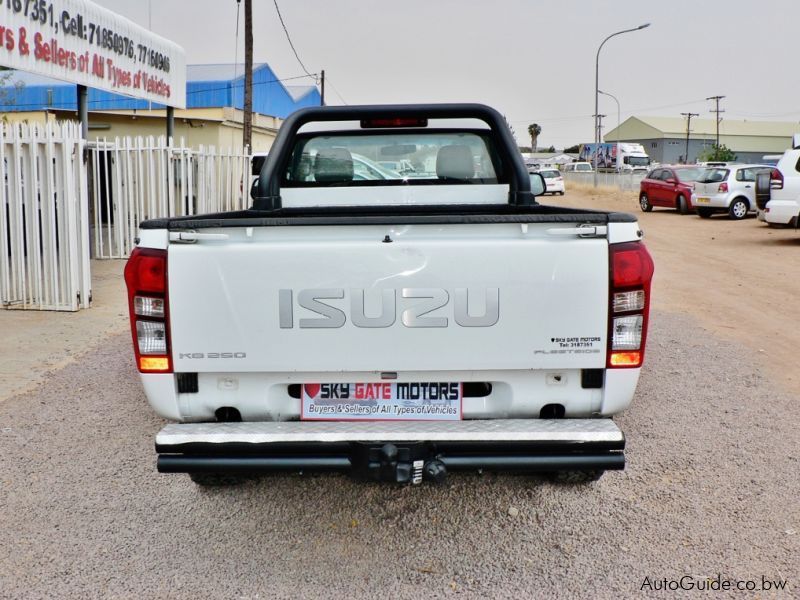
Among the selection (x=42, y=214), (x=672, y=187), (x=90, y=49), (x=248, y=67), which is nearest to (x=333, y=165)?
(x=42, y=214)

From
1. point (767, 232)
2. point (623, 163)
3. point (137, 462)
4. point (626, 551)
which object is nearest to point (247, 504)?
point (137, 462)

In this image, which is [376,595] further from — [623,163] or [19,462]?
[623,163]

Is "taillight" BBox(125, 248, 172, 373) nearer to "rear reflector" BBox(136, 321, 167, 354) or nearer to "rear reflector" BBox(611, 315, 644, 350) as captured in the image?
"rear reflector" BBox(136, 321, 167, 354)

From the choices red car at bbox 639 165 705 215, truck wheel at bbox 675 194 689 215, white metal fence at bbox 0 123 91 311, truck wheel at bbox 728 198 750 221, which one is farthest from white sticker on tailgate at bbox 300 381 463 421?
truck wheel at bbox 675 194 689 215

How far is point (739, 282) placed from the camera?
11.6m

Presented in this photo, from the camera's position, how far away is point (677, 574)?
3.30 m

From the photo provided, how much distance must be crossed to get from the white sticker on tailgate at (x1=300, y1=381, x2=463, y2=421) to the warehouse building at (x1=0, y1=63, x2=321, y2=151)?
45.5ft

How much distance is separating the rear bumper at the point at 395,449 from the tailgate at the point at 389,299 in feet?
0.87

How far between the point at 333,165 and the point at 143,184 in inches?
382

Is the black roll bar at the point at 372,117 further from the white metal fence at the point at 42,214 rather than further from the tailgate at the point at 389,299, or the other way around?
the white metal fence at the point at 42,214

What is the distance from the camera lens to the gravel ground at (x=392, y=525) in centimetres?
326

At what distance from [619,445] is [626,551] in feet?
2.40

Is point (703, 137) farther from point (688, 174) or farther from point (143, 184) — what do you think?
point (143, 184)

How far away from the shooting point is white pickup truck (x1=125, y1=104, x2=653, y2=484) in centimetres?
306
